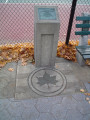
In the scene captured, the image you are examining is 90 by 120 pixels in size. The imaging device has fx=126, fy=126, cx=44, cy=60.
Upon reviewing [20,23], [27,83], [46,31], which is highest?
[46,31]

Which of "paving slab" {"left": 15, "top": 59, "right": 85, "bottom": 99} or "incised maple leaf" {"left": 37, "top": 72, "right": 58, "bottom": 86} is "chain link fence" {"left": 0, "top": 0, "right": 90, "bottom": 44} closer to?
"paving slab" {"left": 15, "top": 59, "right": 85, "bottom": 99}

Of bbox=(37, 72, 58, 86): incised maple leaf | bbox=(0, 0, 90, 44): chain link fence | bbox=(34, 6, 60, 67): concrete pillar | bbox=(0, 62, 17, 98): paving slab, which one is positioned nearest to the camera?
bbox=(34, 6, 60, 67): concrete pillar

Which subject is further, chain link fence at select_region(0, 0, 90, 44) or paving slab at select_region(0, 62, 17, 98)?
chain link fence at select_region(0, 0, 90, 44)

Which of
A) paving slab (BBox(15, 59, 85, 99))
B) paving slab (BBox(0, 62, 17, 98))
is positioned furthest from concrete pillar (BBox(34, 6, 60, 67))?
paving slab (BBox(0, 62, 17, 98))

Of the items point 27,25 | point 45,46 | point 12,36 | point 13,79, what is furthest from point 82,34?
point 27,25

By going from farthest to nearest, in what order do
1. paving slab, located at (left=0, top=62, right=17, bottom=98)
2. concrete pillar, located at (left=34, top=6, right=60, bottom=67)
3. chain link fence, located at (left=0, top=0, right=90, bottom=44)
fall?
1. chain link fence, located at (left=0, top=0, right=90, bottom=44)
2. paving slab, located at (left=0, top=62, right=17, bottom=98)
3. concrete pillar, located at (left=34, top=6, right=60, bottom=67)

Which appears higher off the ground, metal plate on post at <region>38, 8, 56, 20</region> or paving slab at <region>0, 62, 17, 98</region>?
metal plate on post at <region>38, 8, 56, 20</region>

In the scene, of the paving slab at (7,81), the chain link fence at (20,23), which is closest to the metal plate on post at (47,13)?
the paving slab at (7,81)

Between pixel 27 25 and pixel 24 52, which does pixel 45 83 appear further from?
pixel 27 25

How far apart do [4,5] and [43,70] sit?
7.48 m

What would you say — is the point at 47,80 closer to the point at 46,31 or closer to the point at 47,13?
the point at 46,31

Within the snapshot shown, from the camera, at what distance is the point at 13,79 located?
11.0 ft

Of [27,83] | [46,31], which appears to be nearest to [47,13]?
[46,31]

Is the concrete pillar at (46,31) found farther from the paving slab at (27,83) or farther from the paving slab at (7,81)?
the paving slab at (7,81)
